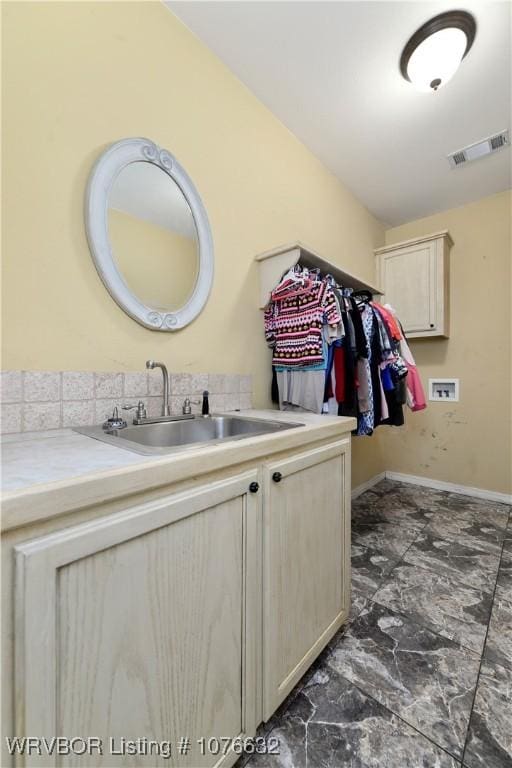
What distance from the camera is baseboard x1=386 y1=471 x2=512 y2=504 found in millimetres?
2600

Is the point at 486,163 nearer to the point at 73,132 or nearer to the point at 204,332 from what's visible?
the point at 204,332

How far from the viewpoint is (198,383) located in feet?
4.61

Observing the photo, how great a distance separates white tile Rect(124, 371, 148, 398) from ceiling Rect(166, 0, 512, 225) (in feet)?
5.27

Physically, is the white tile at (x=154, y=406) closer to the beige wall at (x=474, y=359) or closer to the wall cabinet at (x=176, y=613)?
the wall cabinet at (x=176, y=613)

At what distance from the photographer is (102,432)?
93cm

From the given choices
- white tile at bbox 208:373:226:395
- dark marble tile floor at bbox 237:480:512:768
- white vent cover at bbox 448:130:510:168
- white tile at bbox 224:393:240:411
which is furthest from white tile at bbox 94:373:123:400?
white vent cover at bbox 448:130:510:168

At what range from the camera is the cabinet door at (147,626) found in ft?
1.45

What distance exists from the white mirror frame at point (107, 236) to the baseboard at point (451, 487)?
7.11ft

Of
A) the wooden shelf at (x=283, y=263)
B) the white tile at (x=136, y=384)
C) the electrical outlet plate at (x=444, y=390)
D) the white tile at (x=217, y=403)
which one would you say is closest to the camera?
the white tile at (x=136, y=384)

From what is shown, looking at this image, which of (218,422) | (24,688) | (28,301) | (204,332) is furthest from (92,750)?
(204,332)

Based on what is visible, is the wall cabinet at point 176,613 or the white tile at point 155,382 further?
the white tile at point 155,382

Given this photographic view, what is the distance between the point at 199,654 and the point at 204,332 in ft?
3.77

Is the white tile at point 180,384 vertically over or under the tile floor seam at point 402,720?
over

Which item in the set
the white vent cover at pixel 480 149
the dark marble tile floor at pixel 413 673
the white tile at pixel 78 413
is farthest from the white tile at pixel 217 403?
the white vent cover at pixel 480 149
